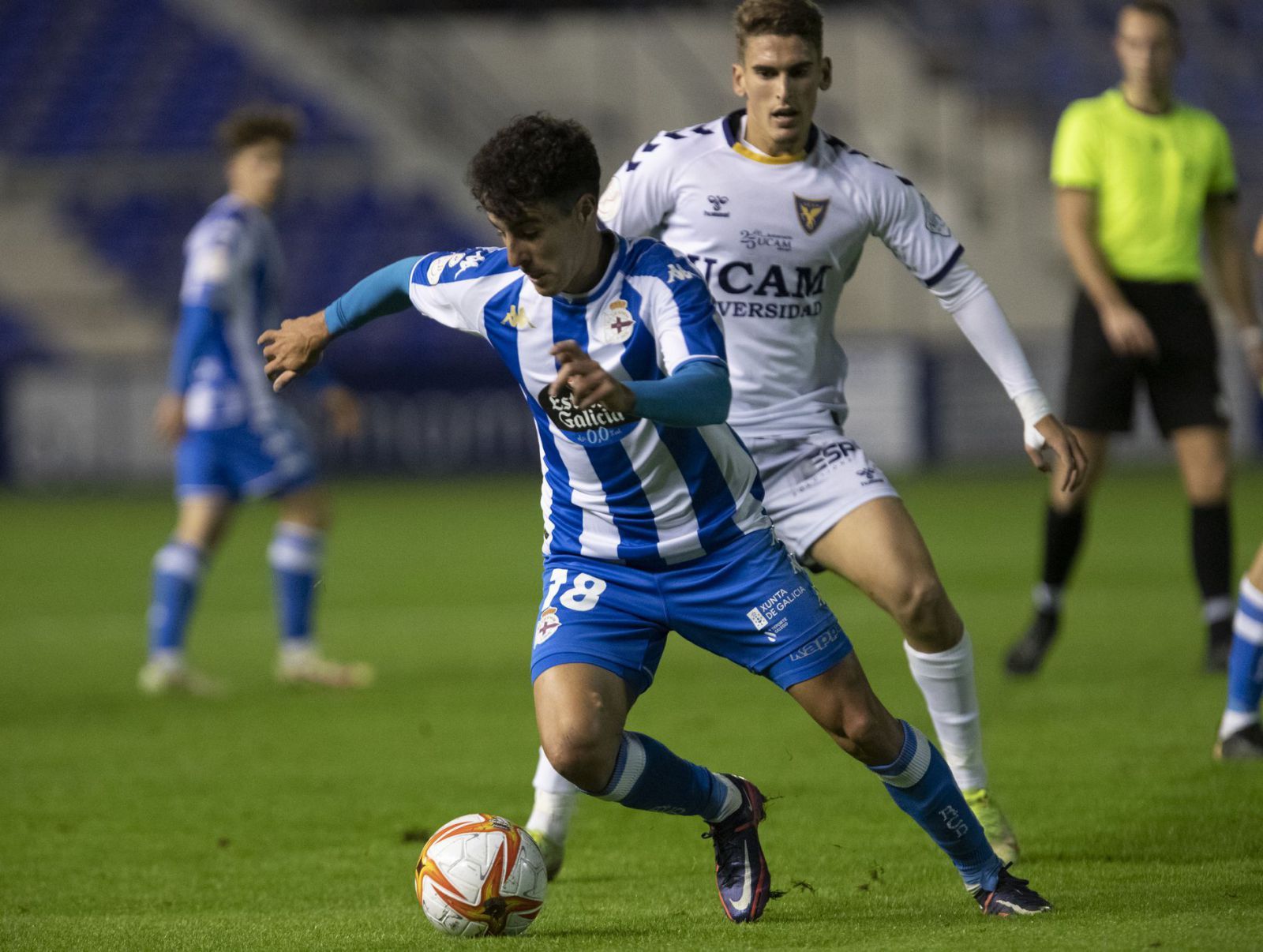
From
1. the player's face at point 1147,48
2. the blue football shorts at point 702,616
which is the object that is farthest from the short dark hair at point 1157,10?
the blue football shorts at point 702,616

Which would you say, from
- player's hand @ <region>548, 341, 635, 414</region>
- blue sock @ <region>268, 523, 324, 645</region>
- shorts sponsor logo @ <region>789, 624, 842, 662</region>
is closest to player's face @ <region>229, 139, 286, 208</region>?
blue sock @ <region>268, 523, 324, 645</region>

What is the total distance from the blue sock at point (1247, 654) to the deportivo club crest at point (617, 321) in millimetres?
2492

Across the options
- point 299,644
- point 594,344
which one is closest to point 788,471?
point 594,344

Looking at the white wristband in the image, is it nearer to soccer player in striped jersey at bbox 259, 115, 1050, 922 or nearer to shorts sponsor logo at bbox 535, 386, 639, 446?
soccer player in striped jersey at bbox 259, 115, 1050, 922

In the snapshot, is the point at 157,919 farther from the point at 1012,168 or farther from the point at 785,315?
the point at 1012,168

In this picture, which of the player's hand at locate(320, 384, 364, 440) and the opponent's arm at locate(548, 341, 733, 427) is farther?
the player's hand at locate(320, 384, 364, 440)

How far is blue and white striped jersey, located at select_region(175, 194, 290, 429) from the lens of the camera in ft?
26.1

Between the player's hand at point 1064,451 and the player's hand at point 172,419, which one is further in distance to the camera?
the player's hand at point 172,419

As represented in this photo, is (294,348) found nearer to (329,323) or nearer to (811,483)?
(329,323)

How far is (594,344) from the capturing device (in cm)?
380

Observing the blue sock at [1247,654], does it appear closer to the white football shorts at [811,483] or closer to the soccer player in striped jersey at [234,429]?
the white football shorts at [811,483]

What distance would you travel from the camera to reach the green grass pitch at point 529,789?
390 centimetres

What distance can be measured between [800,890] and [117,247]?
23.4 m

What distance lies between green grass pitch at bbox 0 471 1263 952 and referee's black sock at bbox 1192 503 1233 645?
0.75ft
